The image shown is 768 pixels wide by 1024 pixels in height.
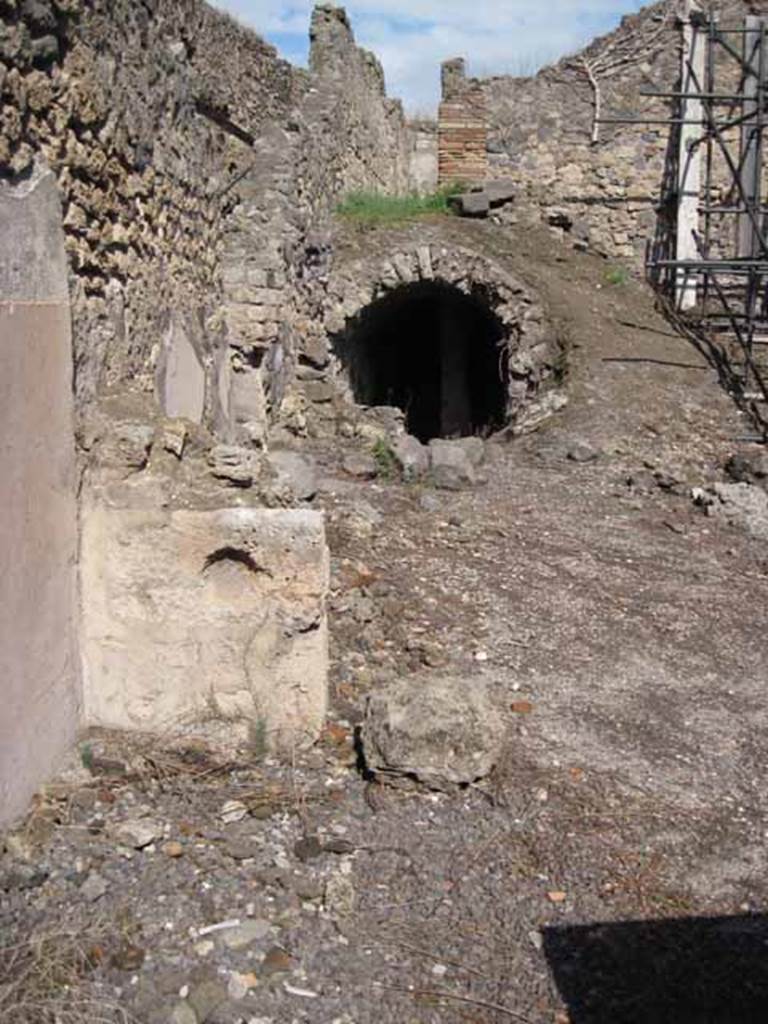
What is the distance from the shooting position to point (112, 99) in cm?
466

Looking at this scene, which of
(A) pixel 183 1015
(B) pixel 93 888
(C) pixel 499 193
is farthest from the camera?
(C) pixel 499 193

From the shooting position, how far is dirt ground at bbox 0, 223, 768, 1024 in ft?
10.0

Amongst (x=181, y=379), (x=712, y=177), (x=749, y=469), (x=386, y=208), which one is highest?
(x=712, y=177)

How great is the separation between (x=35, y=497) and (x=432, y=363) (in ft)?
41.9

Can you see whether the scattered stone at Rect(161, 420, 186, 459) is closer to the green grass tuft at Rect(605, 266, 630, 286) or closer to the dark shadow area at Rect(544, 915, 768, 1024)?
the dark shadow area at Rect(544, 915, 768, 1024)

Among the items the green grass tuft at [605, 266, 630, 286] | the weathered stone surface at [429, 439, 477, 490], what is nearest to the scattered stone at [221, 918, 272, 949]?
the weathered stone surface at [429, 439, 477, 490]

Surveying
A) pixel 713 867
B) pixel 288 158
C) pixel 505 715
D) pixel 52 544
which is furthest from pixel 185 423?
pixel 288 158

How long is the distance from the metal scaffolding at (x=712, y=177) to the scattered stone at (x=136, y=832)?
970 centimetres

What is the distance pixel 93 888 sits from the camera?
134 inches

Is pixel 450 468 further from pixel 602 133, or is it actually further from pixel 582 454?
pixel 602 133

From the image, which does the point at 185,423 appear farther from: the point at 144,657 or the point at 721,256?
the point at 721,256

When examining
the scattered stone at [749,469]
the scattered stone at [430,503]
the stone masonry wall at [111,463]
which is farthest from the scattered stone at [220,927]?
the scattered stone at [749,469]

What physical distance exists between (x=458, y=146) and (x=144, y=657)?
11399 mm

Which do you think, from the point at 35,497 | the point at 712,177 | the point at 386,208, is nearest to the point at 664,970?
the point at 35,497
